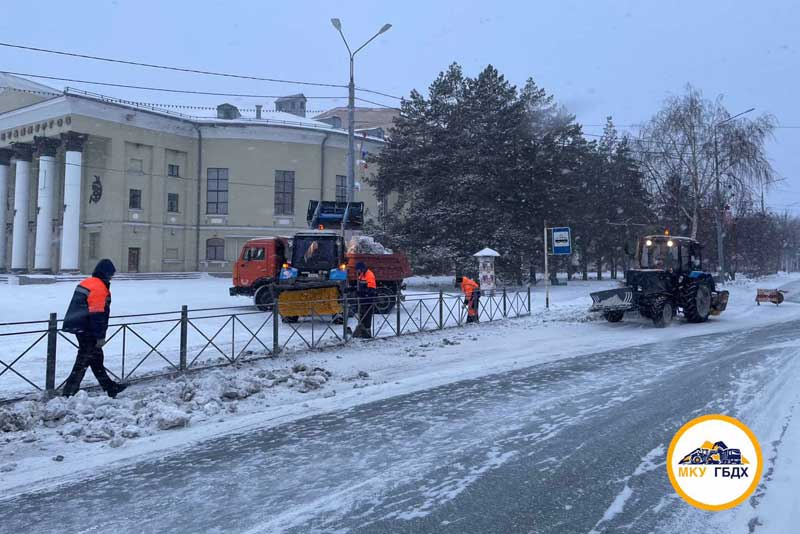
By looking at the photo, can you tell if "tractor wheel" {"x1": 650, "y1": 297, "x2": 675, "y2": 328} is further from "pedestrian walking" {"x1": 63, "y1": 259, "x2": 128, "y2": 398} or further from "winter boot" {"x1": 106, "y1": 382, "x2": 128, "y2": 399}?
"pedestrian walking" {"x1": 63, "y1": 259, "x2": 128, "y2": 398}

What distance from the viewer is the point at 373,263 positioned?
19422 mm

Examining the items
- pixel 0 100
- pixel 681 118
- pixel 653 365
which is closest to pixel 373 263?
pixel 653 365

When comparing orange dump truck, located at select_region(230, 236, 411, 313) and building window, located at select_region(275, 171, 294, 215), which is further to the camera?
building window, located at select_region(275, 171, 294, 215)

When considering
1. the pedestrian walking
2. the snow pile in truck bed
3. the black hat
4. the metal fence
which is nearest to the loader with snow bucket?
the metal fence

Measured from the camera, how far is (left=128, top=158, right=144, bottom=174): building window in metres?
39.4

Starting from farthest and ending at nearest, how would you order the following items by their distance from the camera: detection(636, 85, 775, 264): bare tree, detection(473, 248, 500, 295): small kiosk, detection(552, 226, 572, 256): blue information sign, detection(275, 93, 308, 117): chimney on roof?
detection(275, 93, 308, 117): chimney on roof
detection(636, 85, 775, 264): bare tree
detection(473, 248, 500, 295): small kiosk
detection(552, 226, 572, 256): blue information sign

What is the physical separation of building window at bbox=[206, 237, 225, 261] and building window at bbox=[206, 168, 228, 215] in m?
1.98

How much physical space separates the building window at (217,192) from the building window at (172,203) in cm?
215

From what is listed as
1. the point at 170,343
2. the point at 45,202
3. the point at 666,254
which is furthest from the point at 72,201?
the point at 666,254

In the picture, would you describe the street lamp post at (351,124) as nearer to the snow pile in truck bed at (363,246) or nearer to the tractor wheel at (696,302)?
the snow pile in truck bed at (363,246)

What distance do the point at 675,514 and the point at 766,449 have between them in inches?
77.1

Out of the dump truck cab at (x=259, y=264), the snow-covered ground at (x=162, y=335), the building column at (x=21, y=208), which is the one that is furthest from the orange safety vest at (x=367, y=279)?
the building column at (x=21, y=208)

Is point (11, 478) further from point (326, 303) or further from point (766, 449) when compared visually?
point (326, 303)

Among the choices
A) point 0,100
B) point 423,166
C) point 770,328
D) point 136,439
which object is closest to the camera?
point 136,439
